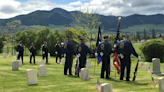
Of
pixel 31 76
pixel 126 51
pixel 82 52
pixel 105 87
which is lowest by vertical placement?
pixel 31 76

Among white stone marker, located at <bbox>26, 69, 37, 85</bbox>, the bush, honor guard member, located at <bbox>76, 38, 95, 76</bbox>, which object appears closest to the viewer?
white stone marker, located at <bbox>26, 69, 37, 85</bbox>

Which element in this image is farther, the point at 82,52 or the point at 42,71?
the point at 82,52

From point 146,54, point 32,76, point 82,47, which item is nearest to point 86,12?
point 146,54

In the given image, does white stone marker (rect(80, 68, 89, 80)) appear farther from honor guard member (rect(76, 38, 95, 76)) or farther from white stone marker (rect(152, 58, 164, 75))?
white stone marker (rect(152, 58, 164, 75))

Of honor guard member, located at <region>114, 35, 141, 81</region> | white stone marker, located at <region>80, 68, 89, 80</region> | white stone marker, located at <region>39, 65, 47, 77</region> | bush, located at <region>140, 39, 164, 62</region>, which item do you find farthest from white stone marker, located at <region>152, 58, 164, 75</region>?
bush, located at <region>140, 39, 164, 62</region>

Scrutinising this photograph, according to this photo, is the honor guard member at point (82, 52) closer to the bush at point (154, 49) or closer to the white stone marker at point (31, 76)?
the white stone marker at point (31, 76)

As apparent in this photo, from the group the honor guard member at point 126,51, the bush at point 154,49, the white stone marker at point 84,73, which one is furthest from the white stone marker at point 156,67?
the bush at point 154,49

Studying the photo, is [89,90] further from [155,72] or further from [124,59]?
[155,72]

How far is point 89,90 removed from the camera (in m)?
9.20

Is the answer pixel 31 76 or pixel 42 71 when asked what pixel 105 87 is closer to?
pixel 31 76

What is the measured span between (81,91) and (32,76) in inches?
123

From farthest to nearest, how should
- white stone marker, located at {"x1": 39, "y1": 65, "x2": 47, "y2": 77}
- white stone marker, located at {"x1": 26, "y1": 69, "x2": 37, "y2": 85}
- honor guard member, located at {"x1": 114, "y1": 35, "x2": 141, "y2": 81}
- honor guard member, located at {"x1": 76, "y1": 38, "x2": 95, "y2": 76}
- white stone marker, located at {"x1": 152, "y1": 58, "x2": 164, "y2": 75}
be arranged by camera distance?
white stone marker, located at {"x1": 152, "y1": 58, "x2": 164, "y2": 75} < honor guard member, located at {"x1": 76, "y1": 38, "x2": 95, "y2": 76} < white stone marker, located at {"x1": 39, "y1": 65, "x2": 47, "y2": 77} < honor guard member, located at {"x1": 114, "y1": 35, "x2": 141, "y2": 81} < white stone marker, located at {"x1": 26, "y1": 69, "x2": 37, "y2": 85}

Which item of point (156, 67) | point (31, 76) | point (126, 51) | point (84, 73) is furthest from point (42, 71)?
point (156, 67)

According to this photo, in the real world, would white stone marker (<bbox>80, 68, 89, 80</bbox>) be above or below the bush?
below
